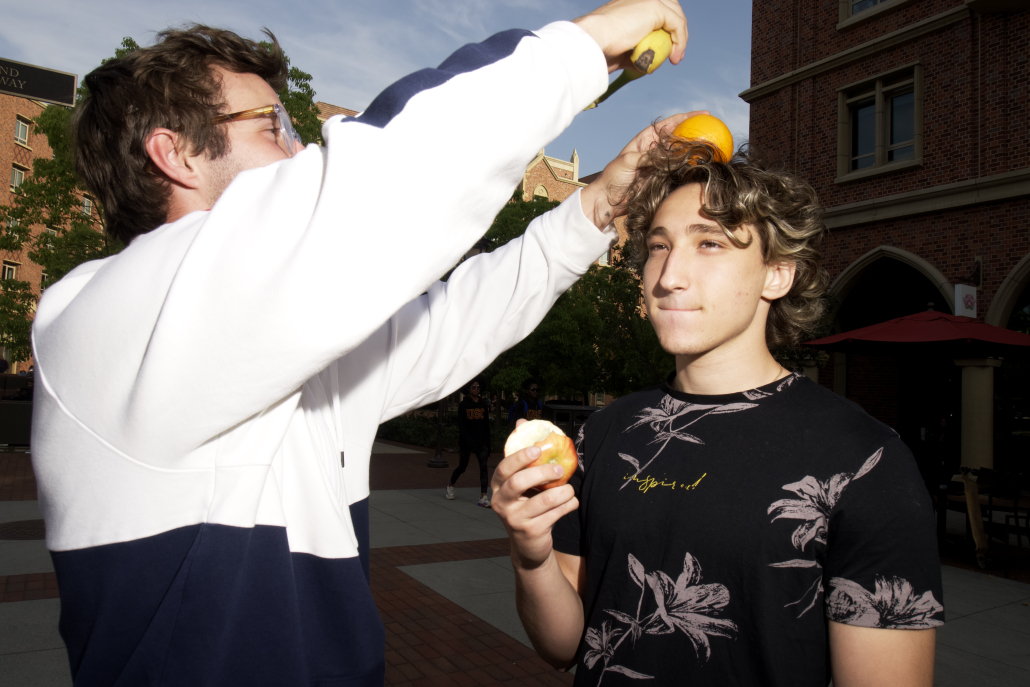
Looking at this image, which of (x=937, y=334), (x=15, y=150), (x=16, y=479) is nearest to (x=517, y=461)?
(x=937, y=334)

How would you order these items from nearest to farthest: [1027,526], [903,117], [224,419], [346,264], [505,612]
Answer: [346,264] < [224,419] < [505,612] < [1027,526] < [903,117]

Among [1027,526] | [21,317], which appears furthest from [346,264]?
[21,317]

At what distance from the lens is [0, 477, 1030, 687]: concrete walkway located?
173 inches

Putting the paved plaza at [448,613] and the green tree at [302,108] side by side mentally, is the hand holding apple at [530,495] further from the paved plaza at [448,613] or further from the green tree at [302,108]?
the green tree at [302,108]

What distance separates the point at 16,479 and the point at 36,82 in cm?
856

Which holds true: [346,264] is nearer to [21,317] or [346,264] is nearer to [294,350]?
[294,350]

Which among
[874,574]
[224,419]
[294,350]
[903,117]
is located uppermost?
[903,117]

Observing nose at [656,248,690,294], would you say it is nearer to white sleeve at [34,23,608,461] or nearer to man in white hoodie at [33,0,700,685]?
man in white hoodie at [33,0,700,685]

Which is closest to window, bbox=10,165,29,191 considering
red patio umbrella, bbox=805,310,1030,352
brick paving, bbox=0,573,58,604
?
brick paving, bbox=0,573,58,604

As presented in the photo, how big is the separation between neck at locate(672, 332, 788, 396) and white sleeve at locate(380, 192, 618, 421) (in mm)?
444

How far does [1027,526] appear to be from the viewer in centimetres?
800

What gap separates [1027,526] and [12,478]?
15.1 m

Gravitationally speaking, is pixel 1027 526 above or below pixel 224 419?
below

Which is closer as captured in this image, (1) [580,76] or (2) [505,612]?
(1) [580,76]
